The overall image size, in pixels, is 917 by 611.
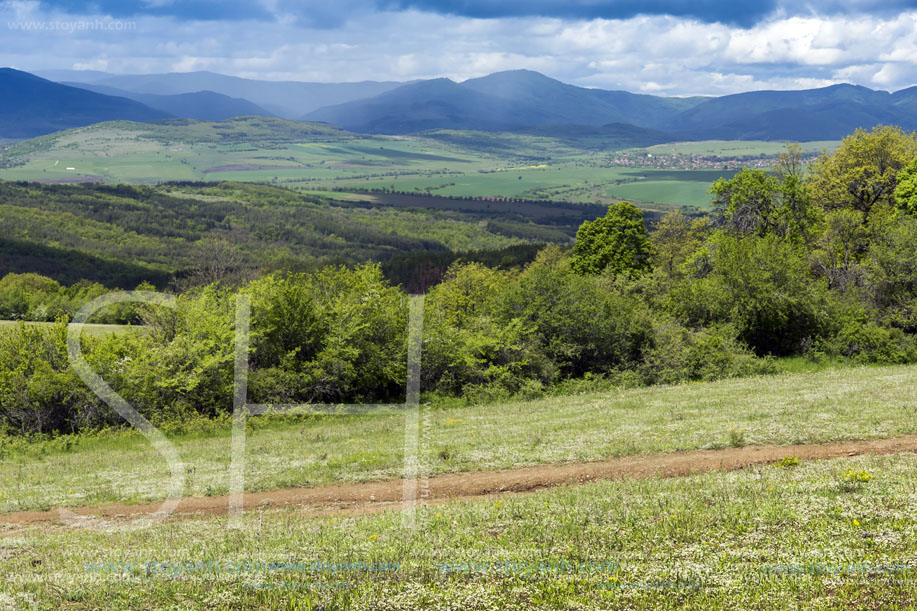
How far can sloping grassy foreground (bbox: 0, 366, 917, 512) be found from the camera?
19.2 metres

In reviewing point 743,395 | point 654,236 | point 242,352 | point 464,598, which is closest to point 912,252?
point 743,395

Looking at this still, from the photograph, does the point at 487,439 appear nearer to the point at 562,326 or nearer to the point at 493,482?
the point at 493,482

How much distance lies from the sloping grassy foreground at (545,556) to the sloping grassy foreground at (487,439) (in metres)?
5.03

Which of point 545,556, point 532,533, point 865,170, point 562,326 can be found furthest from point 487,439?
point 865,170

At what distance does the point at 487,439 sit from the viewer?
74.7 feet

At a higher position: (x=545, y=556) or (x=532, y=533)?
(x=545, y=556)

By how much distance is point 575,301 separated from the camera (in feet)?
149

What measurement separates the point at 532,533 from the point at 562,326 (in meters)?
33.9

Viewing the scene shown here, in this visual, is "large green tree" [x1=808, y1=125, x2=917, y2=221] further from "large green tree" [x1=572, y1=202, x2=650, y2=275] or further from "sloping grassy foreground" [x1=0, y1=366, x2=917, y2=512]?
"sloping grassy foreground" [x1=0, y1=366, x2=917, y2=512]

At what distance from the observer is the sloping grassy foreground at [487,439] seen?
63.0 ft

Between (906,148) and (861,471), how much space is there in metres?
58.2

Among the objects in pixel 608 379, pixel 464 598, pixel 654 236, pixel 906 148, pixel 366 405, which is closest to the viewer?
pixel 464 598

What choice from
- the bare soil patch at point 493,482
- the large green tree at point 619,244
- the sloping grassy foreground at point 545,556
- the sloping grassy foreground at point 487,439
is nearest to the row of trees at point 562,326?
the large green tree at point 619,244

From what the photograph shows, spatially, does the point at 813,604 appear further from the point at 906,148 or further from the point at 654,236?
the point at 654,236
